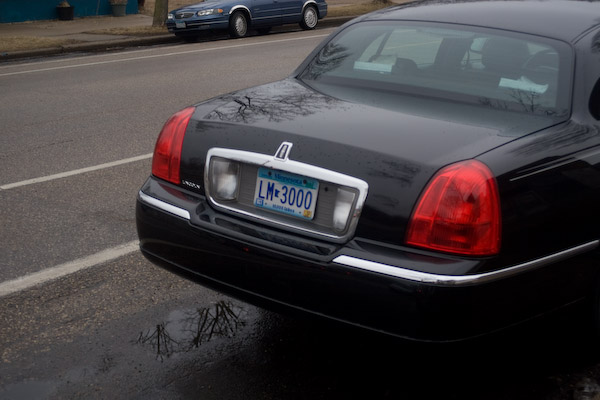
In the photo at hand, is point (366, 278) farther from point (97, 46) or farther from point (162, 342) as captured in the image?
point (97, 46)

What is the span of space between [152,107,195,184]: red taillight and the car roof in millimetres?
1406

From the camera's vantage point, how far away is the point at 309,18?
20.4m

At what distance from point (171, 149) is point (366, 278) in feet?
3.98

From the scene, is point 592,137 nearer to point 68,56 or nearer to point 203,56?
point 203,56

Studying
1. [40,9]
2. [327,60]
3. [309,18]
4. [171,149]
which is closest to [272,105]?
[171,149]

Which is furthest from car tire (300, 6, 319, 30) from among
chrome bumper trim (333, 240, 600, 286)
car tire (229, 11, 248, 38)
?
chrome bumper trim (333, 240, 600, 286)

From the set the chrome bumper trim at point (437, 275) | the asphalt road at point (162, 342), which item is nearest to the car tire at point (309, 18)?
the asphalt road at point (162, 342)

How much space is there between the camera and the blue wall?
22.2m

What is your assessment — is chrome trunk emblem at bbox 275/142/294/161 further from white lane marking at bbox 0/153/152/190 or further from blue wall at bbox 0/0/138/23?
blue wall at bbox 0/0/138/23

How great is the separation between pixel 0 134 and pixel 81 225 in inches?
133

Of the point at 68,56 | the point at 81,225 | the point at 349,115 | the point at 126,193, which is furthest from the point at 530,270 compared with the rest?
the point at 68,56

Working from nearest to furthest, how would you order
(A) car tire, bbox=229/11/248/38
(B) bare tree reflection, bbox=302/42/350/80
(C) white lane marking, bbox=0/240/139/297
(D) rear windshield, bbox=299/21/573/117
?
(D) rear windshield, bbox=299/21/573/117 → (B) bare tree reflection, bbox=302/42/350/80 → (C) white lane marking, bbox=0/240/139/297 → (A) car tire, bbox=229/11/248/38

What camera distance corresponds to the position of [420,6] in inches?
182

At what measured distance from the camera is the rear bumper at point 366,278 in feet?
9.61
